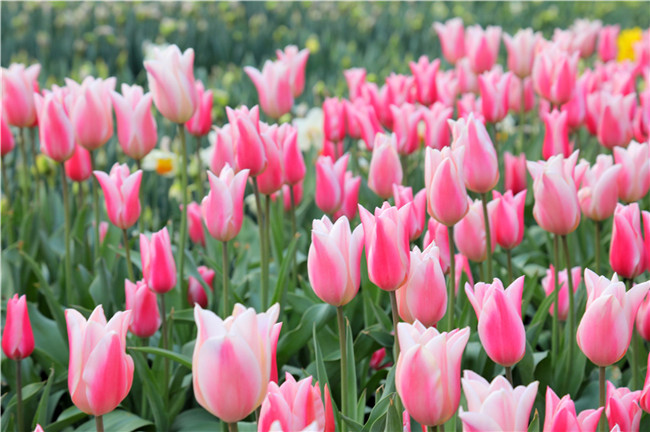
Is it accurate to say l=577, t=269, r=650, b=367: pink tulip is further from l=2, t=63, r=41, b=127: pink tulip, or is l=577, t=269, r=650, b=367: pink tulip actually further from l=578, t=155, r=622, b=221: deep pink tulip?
l=2, t=63, r=41, b=127: pink tulip

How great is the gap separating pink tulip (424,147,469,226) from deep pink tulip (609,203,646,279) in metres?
0.33

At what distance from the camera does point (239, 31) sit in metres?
6.96

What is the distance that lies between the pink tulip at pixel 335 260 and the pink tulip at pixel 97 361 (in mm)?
255

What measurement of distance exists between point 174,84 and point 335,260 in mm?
781

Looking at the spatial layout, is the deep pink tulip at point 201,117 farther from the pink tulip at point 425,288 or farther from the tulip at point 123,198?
the pink tulip at point 425,288

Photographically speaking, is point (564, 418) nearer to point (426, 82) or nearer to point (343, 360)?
point (343, 360)

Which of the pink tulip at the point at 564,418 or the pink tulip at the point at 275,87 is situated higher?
the pink tulip at the point at 564,418

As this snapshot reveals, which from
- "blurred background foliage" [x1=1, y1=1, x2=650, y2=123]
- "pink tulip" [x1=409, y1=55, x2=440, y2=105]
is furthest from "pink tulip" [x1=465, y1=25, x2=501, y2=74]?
"blurred background foliage" [x1=1, y1=1, x2=650, y2=123]

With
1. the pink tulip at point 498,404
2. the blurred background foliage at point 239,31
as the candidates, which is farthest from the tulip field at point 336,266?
the blurred background foliage at point 239,31

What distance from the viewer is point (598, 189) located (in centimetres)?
155

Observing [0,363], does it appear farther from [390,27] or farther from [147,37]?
[390,27]

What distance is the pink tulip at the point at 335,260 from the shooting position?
108cm

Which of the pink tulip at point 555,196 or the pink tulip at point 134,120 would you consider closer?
the pink tulip at point 555,196

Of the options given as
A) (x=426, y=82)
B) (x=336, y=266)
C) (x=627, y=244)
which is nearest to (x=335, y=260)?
(x=336, y=266)
